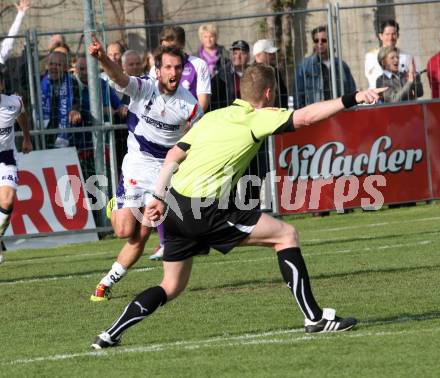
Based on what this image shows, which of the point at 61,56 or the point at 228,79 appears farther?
the point at 228,79

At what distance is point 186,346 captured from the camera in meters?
7.96

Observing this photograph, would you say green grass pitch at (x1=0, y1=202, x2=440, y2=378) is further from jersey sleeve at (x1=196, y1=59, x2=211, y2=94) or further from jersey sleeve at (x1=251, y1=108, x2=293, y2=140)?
jersey sleeve at (x1=196, y1=59, x2=211, y2=94)

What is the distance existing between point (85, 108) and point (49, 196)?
1.45m

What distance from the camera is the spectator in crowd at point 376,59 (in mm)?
17125

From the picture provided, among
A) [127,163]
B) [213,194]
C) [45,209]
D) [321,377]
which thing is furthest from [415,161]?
[321,377]

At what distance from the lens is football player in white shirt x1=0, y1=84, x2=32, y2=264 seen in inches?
512

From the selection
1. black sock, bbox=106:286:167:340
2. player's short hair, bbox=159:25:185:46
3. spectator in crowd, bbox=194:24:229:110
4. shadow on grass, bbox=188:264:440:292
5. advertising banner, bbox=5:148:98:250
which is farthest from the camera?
spectator in crowd, bbox=194:24:229:110

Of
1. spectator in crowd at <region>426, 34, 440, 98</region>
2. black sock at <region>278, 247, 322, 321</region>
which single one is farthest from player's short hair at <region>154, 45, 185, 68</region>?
spectator in crowd at <region>426, 34, 440, 98</region>

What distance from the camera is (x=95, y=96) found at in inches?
652

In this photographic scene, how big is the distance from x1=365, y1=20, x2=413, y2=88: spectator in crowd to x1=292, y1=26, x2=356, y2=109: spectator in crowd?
531 mm

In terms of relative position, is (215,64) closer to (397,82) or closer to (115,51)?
(115,51)

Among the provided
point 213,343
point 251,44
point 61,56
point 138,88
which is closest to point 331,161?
point 251,44

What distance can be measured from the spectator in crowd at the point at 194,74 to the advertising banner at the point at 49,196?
315 cm

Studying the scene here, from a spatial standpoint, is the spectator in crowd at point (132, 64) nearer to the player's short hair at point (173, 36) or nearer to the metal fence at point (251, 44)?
the player's short hair at point (173, 36)
